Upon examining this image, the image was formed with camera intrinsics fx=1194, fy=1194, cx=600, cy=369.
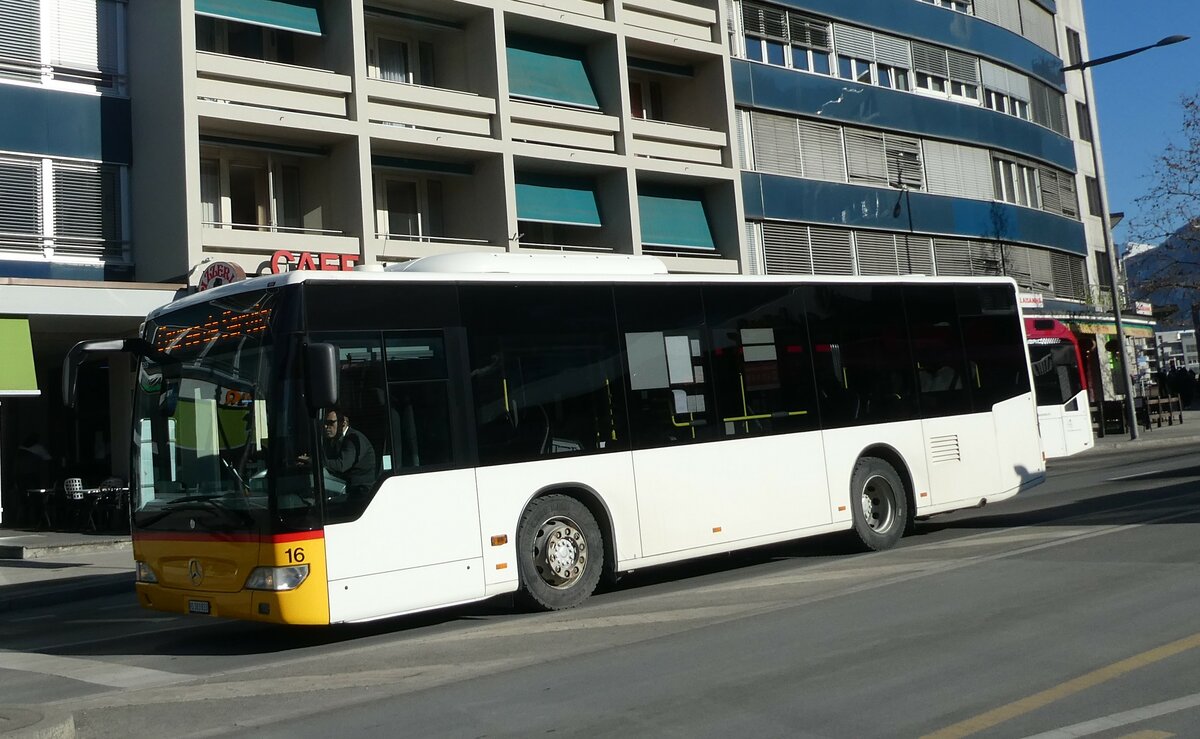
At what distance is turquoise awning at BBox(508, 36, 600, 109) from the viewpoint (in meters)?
26.2

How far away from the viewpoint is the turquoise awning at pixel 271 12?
21.4 m

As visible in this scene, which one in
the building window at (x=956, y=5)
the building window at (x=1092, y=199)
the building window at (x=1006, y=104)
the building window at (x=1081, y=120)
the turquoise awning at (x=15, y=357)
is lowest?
the turquoise awning at (x=15, y=357)

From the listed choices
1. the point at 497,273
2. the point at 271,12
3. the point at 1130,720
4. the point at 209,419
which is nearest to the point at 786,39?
the point at 271,12

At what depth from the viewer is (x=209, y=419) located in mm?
9297

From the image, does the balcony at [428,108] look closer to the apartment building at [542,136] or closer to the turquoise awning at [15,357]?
the apartment building at [542,136]

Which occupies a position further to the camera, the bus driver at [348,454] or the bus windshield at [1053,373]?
the bus windshield at [1053,373]

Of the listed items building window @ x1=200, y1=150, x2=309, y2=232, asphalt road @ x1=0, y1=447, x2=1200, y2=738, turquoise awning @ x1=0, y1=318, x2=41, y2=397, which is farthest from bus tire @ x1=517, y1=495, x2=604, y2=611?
building window @ x1=200, y1=150, x2=309, y2=232

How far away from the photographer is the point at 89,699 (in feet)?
24.9

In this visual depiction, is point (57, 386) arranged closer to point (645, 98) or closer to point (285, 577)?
point (645, 98)

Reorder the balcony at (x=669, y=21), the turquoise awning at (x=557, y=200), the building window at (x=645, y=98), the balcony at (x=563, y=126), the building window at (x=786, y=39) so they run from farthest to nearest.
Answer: the building window at (x=786, y=39) → the building window at (x=645, y=98) → the balcony at (x=669, y=21) → the turquoise awning at (x=557, y=200) → the balcony at (x=563, y=126)

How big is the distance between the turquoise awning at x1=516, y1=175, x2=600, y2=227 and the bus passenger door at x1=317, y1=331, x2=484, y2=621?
16.5m

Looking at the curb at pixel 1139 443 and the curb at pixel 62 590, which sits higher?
the curb at pixel 1139 443

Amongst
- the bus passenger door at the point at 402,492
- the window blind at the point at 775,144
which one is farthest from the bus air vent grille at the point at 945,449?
the window blind at the point at 775,144

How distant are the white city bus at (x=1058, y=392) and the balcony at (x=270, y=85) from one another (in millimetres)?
13925
